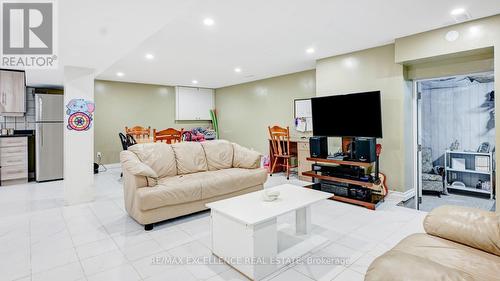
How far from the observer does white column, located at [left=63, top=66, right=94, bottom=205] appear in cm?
397

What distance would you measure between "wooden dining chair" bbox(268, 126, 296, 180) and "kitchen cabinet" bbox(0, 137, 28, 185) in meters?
5.25

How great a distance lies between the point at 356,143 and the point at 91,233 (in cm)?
362

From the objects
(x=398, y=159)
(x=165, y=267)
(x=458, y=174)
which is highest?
(x=398, y=159)

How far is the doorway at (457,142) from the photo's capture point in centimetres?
471

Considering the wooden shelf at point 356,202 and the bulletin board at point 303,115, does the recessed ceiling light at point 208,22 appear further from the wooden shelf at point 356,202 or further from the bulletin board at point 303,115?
the bulletin board at point 303,115

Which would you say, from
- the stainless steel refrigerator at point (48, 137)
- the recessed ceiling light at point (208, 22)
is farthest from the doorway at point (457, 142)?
the stainless steel refrigerator at point (48, 137)

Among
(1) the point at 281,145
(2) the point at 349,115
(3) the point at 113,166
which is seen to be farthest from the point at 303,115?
(3) the point at 113,166

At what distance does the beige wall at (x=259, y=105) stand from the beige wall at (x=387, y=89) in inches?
64.1

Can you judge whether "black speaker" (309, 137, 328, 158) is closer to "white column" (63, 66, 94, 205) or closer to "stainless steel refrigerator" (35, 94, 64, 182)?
"white column" (63, 66, 94, 205)

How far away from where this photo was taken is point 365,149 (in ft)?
12.3

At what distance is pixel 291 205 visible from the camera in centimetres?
243

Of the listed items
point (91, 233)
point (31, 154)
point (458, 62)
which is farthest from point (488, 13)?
point (31, 154)

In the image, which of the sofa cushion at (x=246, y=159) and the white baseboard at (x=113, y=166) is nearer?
the sofa cushion at (x=246, y=159)

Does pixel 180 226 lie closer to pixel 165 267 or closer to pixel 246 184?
pixel 165 267
